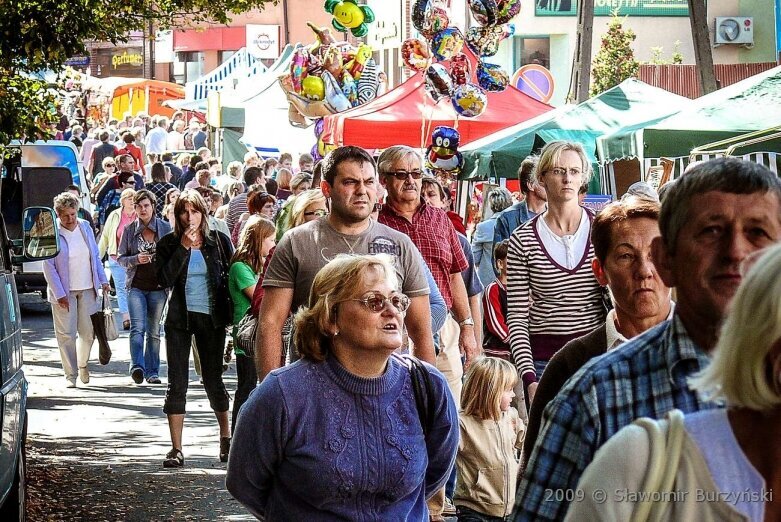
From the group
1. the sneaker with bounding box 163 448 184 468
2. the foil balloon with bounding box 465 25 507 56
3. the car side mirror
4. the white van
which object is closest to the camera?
the car side mirror

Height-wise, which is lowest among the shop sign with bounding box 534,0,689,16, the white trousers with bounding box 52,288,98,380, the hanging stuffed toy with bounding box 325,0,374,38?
the white trousers with bounding box 52,288,98,380

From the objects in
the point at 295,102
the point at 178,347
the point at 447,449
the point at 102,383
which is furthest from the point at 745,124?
the point at 295,102

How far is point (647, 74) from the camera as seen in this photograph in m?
36.0

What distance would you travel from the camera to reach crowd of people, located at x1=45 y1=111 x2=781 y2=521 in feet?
7.07

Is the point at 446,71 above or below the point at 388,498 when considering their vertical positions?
above

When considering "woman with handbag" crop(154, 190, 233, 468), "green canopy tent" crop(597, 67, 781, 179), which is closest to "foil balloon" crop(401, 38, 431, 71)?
"green canopy tent" crop(597, 67, 781, 179)

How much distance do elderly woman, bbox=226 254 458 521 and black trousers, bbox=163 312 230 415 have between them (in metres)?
5.60

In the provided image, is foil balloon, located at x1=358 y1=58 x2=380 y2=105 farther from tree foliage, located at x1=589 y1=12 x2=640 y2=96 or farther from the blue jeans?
tree foliage, located at x1=589 y1=12 x2=640 y2=96

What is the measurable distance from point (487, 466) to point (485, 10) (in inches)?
381

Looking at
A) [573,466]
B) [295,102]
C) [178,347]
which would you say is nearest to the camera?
[573,466]

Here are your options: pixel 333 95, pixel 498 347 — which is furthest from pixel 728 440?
pixel 333 95

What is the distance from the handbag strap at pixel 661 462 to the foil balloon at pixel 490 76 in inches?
608

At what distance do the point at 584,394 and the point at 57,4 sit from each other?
7507 millimetres

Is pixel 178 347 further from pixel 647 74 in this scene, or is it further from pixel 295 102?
pixel 647 74
